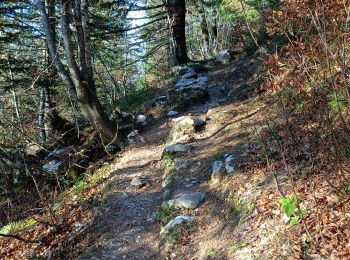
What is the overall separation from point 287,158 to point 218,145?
90.4 inches

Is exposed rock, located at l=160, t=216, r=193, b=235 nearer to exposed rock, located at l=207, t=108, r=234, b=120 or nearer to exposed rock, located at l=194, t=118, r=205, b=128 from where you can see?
exposed rock, located at l=194, t=118, r=205, b=128

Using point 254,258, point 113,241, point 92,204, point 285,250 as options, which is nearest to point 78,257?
point 113,241

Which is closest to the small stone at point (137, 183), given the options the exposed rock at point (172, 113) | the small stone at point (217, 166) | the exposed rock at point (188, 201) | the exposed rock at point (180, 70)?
the exposed rock at point (188, 201)

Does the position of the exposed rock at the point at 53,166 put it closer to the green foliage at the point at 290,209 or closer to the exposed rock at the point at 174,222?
the exposed rock at the point at 174,222

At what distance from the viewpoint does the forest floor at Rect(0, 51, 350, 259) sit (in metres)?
3.88

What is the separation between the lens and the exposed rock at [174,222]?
5.44 metres

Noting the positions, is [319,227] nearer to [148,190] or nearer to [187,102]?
[148,190]

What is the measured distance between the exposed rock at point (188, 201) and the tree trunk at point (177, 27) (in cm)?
999

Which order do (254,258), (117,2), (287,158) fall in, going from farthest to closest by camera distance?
(117,2) → (287,158) → (254,258)

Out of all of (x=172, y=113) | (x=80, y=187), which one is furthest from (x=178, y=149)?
(x=172, y=113)

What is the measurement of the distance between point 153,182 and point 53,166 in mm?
4174

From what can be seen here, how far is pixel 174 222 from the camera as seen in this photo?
18.0 feet

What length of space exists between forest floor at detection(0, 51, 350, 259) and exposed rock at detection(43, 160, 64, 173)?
1976mm

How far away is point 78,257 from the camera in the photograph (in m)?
5.65
